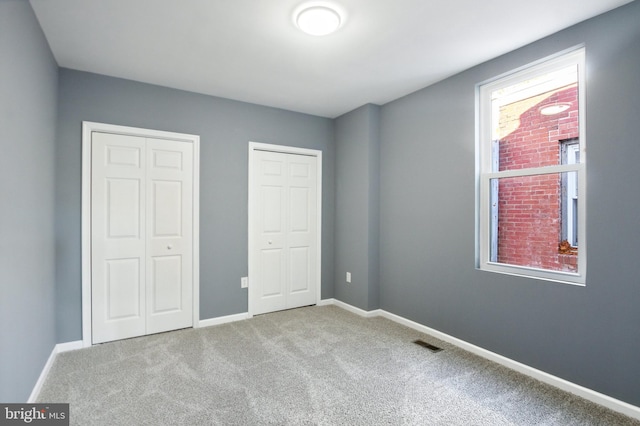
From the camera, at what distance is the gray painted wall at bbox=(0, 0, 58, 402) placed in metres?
1.65

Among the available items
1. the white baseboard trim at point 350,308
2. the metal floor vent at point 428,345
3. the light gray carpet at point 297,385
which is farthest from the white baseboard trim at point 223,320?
the metal floor vent at point 428,345

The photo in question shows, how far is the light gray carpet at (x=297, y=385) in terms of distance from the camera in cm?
194

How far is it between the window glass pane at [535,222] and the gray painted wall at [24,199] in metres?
3.31

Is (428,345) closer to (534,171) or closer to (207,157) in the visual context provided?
(534,171)

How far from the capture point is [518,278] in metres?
2.54

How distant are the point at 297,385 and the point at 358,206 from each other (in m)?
2.23

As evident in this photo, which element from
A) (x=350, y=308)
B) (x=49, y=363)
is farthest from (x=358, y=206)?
(x=49, y=363)

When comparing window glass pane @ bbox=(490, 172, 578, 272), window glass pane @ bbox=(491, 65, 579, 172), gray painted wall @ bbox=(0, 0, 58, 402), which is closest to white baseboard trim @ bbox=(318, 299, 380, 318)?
window glass pane @ bbox=(490, 172, 578, 272)

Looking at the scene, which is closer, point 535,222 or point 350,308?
point 535,222

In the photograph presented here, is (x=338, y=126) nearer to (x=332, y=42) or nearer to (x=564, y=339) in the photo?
(x=332, y=42)

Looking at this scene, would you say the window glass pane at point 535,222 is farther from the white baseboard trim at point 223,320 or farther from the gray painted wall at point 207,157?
the white baseboard trim at point 223,320

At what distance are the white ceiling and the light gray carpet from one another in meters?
2.49

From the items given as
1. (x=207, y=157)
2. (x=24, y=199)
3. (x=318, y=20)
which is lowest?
(x=24, y=199)

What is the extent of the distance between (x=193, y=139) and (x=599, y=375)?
3.87m
